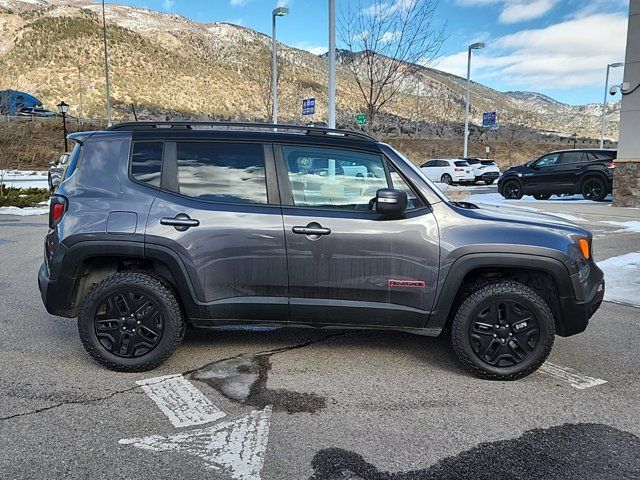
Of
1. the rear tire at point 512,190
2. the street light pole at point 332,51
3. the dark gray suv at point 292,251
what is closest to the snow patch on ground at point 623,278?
the dark gray suv at point 292,251

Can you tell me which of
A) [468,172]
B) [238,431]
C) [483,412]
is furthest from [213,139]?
[468,172]

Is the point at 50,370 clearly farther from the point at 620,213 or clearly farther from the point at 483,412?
the point at 620,213

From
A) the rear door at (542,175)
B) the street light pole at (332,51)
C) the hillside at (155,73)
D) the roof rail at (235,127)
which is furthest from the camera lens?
the hillside at (155,73)

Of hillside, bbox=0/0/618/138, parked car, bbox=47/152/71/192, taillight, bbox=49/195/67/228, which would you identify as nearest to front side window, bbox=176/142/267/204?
taillight, bbox=49/195/67/228

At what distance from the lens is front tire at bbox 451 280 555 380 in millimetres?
3652

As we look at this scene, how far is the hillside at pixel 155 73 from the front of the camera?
247 feet

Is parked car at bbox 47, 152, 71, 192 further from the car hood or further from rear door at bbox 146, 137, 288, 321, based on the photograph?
the car hood

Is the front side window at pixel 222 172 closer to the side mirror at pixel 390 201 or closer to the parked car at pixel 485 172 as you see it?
the side mirror at pixel 390 201

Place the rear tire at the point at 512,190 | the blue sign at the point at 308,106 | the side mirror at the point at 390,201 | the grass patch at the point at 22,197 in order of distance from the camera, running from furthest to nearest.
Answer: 1. the blue sign at the point at 308,106
2. the rear tire at the point at 512,190
3. the grass patch at the point at 22,197
4. the side mirror at the point at 390,201

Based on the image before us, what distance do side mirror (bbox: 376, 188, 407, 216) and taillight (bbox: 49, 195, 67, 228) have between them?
2.32 metres

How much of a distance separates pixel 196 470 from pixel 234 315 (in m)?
1.33

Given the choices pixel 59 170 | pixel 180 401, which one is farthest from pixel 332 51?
pixel 180 401

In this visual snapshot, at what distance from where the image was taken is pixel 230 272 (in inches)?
147

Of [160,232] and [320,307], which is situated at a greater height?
[160,232]
